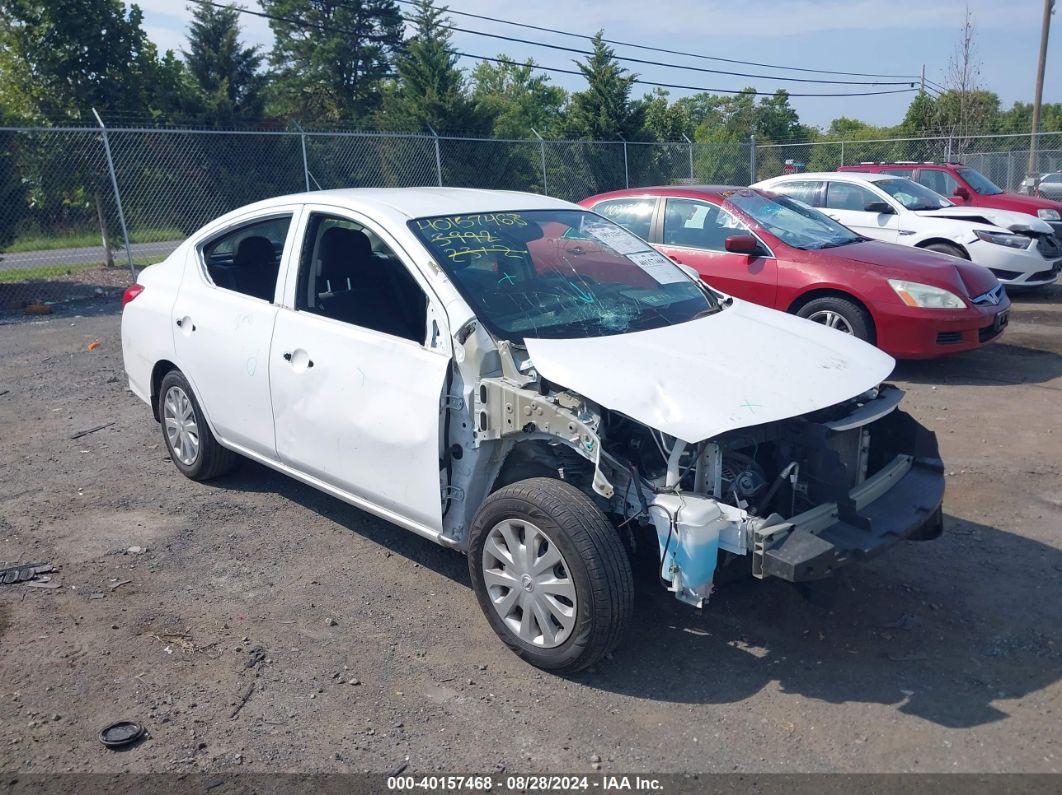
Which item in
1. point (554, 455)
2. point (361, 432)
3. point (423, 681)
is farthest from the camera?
point (361, 432)

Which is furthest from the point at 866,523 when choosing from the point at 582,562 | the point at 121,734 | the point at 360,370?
the point at 121,734

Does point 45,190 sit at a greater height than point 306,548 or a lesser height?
greater

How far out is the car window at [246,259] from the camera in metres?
5.09

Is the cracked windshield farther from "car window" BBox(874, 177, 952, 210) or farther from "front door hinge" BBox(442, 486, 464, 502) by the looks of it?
"car window" BBox(874, 177, 952, 210)

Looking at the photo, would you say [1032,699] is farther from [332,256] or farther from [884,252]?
[884,252]

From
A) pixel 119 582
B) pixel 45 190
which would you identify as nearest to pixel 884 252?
pixel 119 582

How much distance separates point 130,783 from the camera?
2945 mm

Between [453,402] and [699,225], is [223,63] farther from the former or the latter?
[453,402]

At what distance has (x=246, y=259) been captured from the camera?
5.39m

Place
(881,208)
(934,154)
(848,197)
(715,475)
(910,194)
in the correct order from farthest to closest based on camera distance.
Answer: (934,154) < (910,194) < (848,197) < (881,208) < (715,475)

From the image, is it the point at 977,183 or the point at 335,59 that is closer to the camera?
the point at 977,183

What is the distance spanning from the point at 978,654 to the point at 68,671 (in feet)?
12.2

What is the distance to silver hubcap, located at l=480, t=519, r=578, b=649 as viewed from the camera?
3.38 metres

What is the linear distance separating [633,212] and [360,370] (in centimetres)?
519
